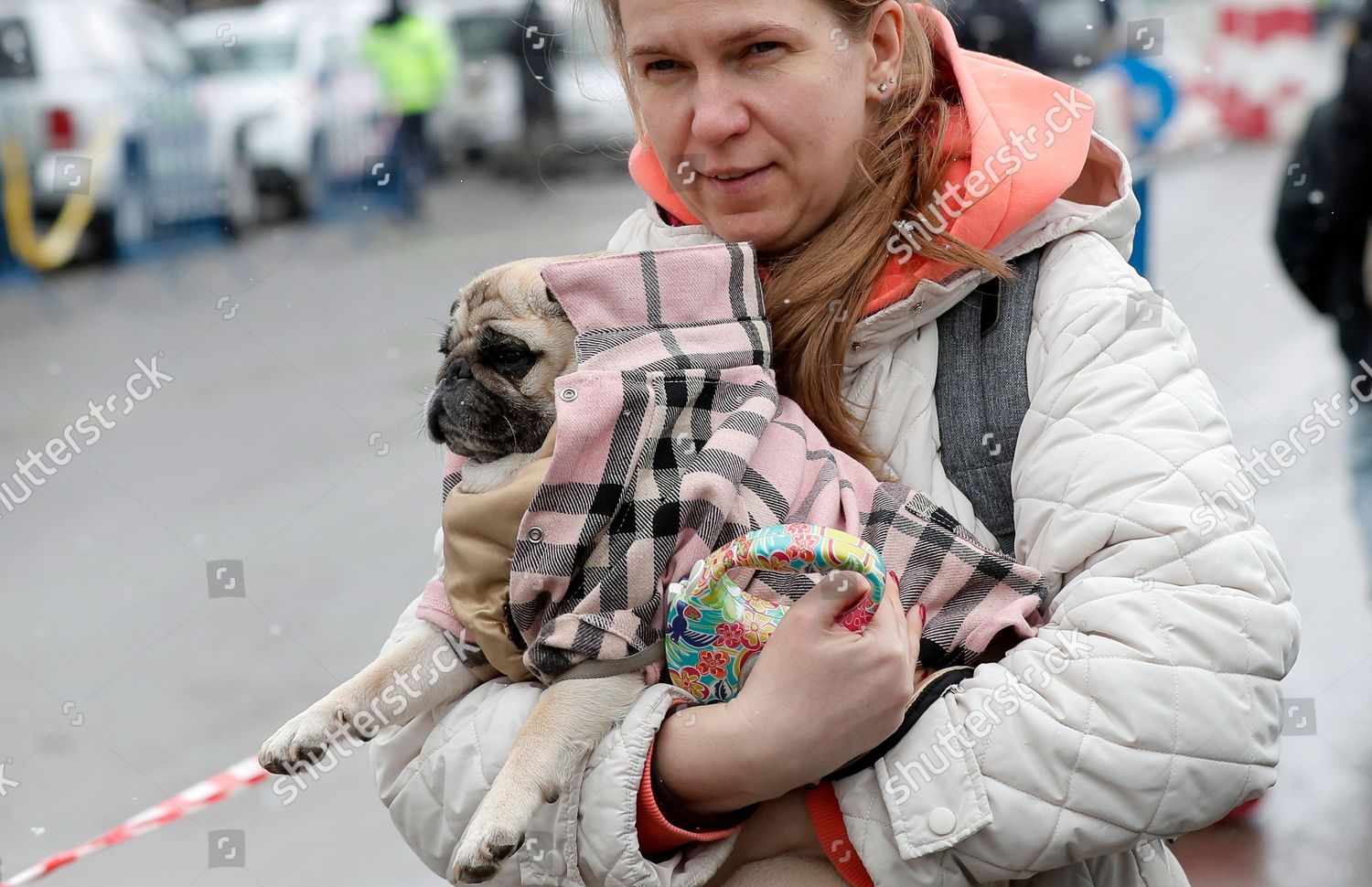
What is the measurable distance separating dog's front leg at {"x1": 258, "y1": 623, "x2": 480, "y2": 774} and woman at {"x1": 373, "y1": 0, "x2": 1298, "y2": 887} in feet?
0.22

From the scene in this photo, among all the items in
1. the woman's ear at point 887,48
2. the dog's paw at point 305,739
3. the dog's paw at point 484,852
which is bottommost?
the dog's paw at point 305,739

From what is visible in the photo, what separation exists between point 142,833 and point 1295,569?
4.10 meters

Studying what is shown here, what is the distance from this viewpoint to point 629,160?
207 centimetres

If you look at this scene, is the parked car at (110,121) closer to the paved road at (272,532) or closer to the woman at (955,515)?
the paved road at (272,532)

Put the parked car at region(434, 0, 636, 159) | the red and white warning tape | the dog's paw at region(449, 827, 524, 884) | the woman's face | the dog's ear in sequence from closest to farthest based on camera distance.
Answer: the dog's paw at region(449, 827, 524, 884) → the woman's face → the dog's ear → the red and white warning tape → the parked car at region(434, 0, 636, 159)

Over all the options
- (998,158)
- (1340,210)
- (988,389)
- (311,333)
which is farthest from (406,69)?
(988,389)

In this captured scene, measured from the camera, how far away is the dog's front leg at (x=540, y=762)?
1499 mm

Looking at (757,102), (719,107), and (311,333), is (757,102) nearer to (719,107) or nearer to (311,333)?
(719,107)

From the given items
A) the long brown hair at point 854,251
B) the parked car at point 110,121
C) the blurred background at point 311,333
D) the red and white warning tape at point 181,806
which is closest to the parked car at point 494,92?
the blurred background at point 311,333

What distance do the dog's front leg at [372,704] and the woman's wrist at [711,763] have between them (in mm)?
404

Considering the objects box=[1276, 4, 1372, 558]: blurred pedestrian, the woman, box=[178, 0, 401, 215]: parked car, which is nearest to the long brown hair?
the woman

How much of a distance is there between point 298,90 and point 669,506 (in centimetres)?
1189

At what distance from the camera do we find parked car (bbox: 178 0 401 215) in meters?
11.3

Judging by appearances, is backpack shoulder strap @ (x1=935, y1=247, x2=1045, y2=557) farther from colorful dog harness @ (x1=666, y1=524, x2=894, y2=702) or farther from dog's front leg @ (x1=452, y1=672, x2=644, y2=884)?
dog's front leg @ (x1=452, y1=672, x2=644, y2=884)
